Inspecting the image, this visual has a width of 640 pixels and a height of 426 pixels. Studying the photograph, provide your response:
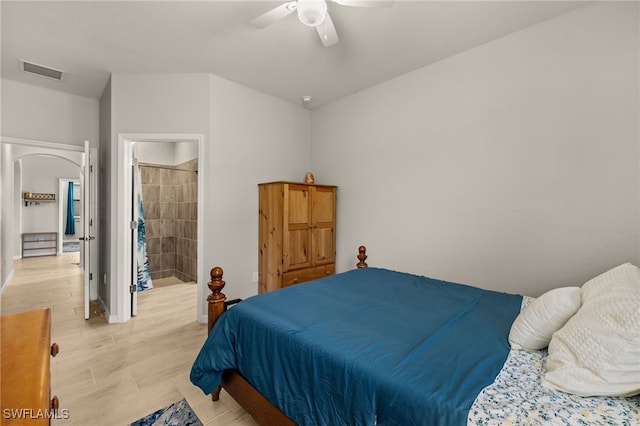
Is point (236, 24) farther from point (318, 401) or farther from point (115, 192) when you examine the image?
point (318, 401)

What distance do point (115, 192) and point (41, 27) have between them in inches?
58.5

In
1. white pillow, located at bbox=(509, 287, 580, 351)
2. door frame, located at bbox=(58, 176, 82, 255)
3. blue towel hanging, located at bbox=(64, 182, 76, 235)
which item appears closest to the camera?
white pillow, located at bbox=(509, 287, 580, 351)

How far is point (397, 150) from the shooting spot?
10.00ft

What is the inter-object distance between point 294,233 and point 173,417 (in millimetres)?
1896

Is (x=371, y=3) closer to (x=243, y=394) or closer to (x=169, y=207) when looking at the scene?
(x=243, y=394)

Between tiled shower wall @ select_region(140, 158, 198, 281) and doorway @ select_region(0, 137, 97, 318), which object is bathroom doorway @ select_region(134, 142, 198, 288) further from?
doorway @ select_region(0, 137, 97, 318)

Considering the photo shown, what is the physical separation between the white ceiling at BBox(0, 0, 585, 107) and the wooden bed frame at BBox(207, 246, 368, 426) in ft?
6.43

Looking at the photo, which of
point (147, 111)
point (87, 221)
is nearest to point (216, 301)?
point (147, 111)

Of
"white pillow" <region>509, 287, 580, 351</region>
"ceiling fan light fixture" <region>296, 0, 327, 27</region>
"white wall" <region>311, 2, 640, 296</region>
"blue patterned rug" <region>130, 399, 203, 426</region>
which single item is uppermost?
"ceiling fan light fixture" <region>296, 0, 327, 27</region>

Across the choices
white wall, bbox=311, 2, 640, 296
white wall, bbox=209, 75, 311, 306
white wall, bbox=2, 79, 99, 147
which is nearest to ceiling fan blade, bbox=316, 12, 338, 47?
white wall, bbox=311, 2, 640, 296

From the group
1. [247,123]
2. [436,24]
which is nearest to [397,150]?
[436,24]

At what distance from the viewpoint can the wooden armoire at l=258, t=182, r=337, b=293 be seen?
10.3ft

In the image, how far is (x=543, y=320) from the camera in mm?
1236

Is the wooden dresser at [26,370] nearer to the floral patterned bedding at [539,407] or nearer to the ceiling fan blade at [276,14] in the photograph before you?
the floral patterned bedding at [539,407]
